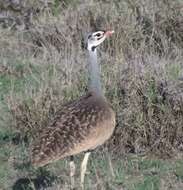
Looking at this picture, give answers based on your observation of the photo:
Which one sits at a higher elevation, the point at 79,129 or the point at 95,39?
the point at 95,39

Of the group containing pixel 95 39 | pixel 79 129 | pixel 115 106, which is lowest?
pixel 115 106

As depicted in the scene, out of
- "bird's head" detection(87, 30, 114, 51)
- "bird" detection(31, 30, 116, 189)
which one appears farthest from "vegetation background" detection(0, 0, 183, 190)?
"bird's head" detection(87, 30, 114, 51)

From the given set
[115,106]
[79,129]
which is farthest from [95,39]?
[115,106]

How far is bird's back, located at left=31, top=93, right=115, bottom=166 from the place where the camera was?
473 centimetres

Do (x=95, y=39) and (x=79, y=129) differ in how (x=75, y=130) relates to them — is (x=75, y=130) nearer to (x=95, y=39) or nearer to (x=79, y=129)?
(x=79, y=129)

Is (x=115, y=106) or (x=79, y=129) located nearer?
(x=79, y=129)

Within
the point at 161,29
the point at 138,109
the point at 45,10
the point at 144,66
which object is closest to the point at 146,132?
the point at 138,109

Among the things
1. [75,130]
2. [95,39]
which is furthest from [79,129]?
[95,39]

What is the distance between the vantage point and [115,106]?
249 inches

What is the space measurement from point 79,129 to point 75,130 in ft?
0.11

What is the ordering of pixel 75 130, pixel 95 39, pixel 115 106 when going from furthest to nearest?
pixel 115 106, pixel 95 39, pixel 75 130

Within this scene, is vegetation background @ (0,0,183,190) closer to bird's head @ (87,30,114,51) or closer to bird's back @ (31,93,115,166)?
bird's back @ (31,93,115,166)

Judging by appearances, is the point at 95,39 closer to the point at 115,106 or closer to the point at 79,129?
the point at 79,129

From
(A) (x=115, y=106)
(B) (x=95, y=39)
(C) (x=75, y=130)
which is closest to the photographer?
(C) (x=75, y=130)
